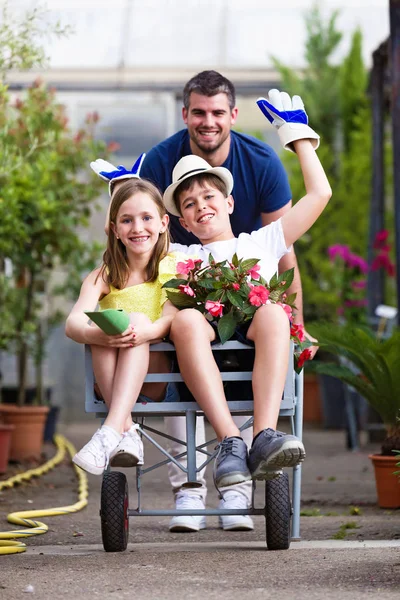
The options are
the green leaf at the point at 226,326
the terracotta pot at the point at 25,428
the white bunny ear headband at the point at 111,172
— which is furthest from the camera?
the terracotta pot at the point at 25,428

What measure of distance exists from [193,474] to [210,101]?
1592 millimetres

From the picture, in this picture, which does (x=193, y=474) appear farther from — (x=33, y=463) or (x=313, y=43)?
(x=313, y=43)

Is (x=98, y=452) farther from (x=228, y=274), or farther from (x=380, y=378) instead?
(x=380, y=378)

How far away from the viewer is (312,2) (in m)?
13.3

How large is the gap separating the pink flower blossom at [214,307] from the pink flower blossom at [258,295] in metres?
0.10

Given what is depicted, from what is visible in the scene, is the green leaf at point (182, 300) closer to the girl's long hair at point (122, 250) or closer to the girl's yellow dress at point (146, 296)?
the girl's yellow dress at point (146, 296)

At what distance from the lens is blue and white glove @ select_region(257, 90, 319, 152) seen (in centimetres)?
398

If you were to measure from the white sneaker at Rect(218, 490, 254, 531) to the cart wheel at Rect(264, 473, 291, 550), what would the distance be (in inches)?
23.8

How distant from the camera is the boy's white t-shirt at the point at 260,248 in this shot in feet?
13.2

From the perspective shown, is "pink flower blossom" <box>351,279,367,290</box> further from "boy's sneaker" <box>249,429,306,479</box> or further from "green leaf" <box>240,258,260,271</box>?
"boy's sneaker" <box>249,429,306,479</box>

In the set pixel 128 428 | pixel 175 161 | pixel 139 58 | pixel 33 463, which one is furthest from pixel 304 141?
pixel 139 58

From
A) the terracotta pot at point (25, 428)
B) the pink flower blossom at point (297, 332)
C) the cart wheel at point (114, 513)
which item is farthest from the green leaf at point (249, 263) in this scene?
the terracotta pot at point (25, 428)

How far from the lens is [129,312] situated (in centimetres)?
390

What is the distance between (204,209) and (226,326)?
546 mm
